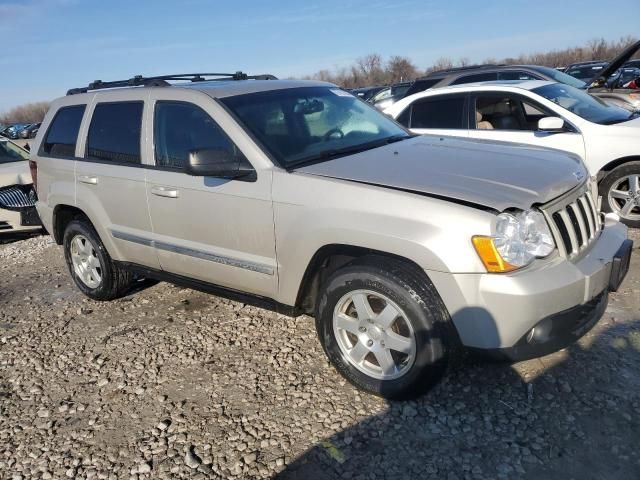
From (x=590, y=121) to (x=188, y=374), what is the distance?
16.3 ft

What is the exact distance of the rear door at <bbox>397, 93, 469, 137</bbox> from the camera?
6.68 metres

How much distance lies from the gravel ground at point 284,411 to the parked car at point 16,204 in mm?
3712

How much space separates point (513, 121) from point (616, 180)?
4.30ft

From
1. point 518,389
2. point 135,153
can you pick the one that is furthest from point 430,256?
point 135,153

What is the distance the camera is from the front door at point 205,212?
345 centimetres

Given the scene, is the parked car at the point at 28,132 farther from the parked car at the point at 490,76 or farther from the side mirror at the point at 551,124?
the side mirror at the point at 551,124

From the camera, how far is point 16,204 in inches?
303

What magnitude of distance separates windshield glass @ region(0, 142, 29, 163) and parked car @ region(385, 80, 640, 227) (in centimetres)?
591

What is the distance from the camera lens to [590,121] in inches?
236

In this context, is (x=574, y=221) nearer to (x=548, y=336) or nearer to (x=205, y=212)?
(x=548, y=336)

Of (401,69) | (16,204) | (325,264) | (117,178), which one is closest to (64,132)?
(117,178)

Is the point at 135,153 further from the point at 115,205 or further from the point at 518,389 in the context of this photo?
the point at 518,389

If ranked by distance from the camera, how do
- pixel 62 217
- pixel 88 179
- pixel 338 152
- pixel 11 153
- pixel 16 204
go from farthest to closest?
pixel 11 153 < pixel 16 204 < pixel 62 217 < pixel 88 179 < pixel 338 152

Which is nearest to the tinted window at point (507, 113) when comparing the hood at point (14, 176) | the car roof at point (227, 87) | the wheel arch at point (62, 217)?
the car roof at point (227, 87)
